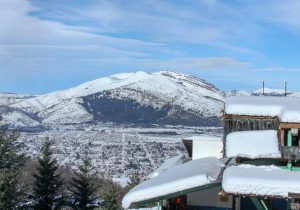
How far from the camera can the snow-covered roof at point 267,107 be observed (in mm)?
13766

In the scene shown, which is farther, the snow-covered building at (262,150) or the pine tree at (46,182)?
the pine tree at (46,182)

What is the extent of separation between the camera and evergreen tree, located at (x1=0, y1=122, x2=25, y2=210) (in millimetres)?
30500

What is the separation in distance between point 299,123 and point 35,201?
24441 mm

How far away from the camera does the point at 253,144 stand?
13.0 m

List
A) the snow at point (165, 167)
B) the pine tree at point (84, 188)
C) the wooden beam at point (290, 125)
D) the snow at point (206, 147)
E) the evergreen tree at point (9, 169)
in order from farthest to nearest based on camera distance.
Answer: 1. the pine tree at point (84, 188)
2. the evergreen tree at point (9, 169)
3. the snow at point (206, 147)
4. the snow at point (165, 167)
5. the wooden beam at point (290, 125)

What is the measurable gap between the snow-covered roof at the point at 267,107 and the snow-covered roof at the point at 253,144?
23.8 inches

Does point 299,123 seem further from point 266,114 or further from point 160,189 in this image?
point 160,189

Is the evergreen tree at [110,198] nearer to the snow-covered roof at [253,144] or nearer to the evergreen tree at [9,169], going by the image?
the evergreen tree at [9,169]

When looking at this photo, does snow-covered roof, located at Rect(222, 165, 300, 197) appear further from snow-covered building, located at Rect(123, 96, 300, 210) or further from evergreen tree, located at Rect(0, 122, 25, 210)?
evergreen tree, located at Rect(0, 122, 25, 210)

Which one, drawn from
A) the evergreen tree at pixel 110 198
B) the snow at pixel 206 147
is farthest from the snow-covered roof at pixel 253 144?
the evergreen tree at pixel 110 198

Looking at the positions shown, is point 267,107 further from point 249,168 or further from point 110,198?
point 110,198

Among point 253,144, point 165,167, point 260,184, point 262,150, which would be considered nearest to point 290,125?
point 253,144

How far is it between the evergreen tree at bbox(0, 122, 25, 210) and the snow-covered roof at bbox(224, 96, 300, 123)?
61.6ft

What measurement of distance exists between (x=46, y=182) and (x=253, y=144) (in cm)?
2388
